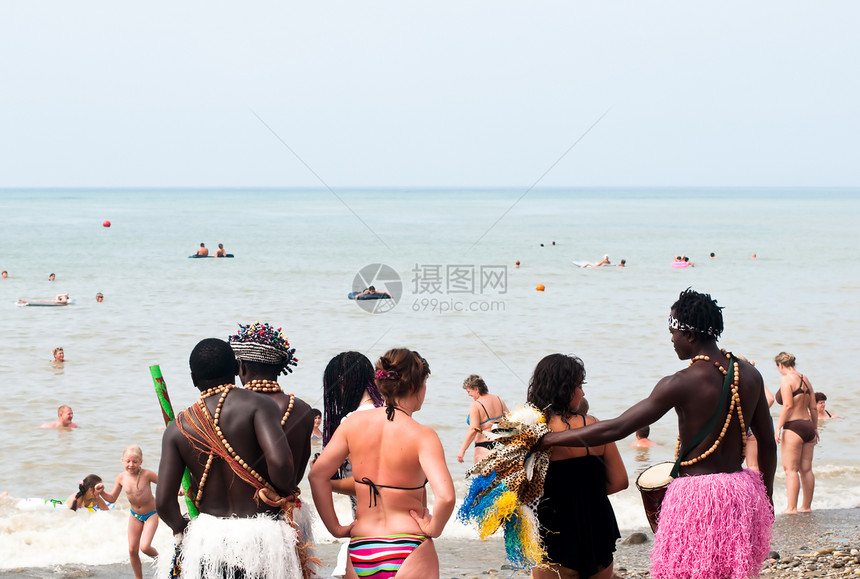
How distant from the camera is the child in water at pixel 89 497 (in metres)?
9.00

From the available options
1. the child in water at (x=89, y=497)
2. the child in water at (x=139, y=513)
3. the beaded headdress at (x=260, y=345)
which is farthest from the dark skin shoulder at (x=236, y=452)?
the child in water at (x=89, y=497)

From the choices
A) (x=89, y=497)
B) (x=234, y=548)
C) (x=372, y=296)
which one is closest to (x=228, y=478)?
(x=234, y=548)

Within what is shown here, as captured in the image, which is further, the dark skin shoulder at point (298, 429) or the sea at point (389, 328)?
the sea at point (389, 328)

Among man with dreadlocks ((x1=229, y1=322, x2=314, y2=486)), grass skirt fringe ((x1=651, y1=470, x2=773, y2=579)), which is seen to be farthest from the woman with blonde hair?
grass skirt fringe ((x1=651, y1=470, x2=773, y2=579))

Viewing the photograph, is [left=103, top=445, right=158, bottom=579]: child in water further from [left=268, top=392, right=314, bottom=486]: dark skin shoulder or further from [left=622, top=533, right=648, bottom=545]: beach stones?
[left=622, top=533, right=648, bottom=545]: beach stones

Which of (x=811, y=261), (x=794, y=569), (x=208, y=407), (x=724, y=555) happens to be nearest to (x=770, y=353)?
(x=794, y=569)

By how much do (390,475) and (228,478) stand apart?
675mm

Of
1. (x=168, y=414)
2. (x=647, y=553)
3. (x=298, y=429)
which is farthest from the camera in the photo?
(x=647, y=553)

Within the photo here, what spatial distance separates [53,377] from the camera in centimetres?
1639

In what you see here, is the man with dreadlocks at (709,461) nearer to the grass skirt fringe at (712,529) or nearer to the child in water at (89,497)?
the grass skirt fringe at (712,529)

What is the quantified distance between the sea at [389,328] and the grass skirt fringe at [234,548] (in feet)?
15.5

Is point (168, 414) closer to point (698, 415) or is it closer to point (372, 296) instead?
point (698, 415)

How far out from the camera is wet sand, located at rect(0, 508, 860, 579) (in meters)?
6.43

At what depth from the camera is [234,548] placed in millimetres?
3627
